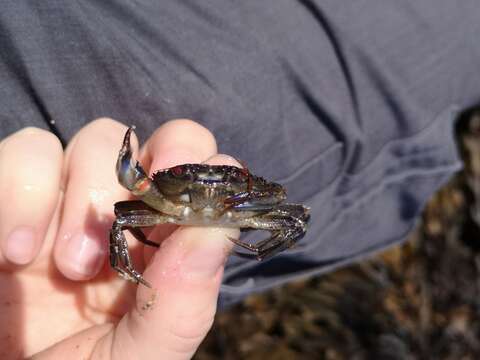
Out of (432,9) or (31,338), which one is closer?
(31,338)

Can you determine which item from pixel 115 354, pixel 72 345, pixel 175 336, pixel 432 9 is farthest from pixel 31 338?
pixel 432 9

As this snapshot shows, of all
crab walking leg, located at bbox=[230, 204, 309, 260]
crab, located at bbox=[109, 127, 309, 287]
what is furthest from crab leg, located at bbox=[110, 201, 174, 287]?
crab walking leg, located at bbox=[230, 204, 309, 260]

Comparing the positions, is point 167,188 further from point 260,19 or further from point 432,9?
point 432,9

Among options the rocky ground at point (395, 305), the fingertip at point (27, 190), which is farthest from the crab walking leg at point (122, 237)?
the rocky ground at point (395, 305)

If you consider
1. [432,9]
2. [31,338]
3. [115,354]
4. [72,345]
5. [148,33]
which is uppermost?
[432,9]

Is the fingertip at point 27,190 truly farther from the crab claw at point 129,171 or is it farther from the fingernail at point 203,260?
the fingernail at point 203,260

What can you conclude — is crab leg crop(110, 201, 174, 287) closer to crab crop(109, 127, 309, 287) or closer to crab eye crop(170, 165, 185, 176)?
crab crop(109, 127, 309, 287)

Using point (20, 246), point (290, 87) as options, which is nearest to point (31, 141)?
point (20, 246)
